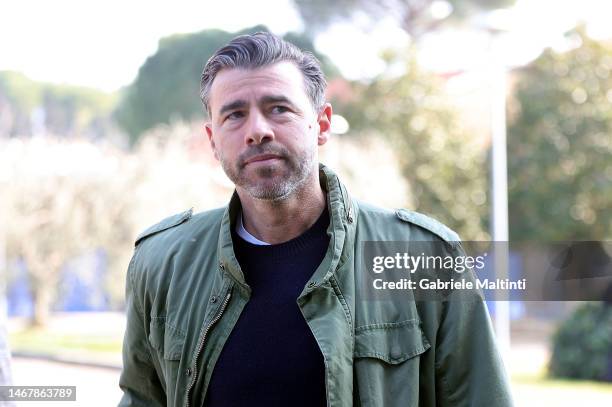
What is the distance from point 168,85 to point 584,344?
1547cm

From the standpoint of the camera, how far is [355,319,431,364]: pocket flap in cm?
205

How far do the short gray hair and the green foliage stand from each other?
1055 cm

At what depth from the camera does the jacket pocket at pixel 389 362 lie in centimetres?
204

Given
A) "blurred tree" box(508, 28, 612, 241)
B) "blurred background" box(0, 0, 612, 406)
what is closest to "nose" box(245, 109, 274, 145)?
"blurred background" box(0, 0, 612, 406)

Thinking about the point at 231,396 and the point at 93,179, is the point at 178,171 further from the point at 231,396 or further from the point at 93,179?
the point at 231,396

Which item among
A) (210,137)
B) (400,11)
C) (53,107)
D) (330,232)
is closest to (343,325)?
(330,232)

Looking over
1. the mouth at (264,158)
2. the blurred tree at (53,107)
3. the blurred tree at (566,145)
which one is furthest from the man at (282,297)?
the blurred tree at (53,107)

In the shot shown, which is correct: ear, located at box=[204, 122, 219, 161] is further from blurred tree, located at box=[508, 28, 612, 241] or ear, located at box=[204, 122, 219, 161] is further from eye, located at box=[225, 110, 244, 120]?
blurred tree, located at box=[508, 28, 612, 241]

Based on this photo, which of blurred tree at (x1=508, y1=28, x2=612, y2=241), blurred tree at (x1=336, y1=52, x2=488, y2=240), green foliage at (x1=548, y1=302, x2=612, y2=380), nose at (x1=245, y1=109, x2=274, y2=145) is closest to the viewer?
nose at (x1=245, y1=109, x2=274, y2=145)

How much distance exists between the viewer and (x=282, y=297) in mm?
2143

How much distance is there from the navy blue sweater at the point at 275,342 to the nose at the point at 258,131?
0.27m

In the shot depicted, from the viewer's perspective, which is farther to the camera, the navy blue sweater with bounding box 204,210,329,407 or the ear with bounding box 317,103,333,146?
the ear with bounding box 317,103,333,146

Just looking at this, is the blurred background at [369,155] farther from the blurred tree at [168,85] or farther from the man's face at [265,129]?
the man's face at [265,129]

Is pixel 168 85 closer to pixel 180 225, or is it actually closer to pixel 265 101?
pixel 180 225
